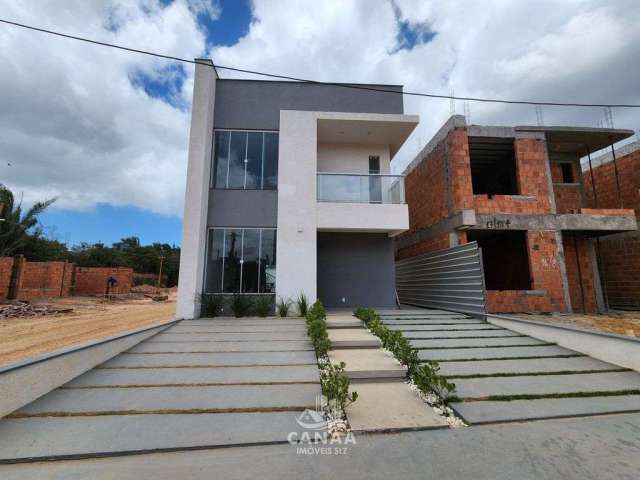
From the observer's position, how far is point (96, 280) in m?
20.0

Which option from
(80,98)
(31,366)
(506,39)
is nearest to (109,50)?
(31,366)

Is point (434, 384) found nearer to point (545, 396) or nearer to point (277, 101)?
point (545, 396)

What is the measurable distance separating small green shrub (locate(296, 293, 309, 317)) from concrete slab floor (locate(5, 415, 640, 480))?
193 inches

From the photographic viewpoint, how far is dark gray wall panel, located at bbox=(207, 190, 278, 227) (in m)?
7.86

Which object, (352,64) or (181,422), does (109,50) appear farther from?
(181,422)

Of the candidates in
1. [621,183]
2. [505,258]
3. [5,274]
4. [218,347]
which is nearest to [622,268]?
[621,183]

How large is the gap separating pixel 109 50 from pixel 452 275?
9.96 metres

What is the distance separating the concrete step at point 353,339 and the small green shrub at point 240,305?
2.72 meters

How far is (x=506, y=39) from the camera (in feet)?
24.6

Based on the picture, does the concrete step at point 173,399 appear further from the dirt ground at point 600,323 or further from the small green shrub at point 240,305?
the dirt ground at point 600,323

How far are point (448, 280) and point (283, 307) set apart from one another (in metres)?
4.84

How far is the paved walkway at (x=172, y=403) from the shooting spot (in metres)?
2.35

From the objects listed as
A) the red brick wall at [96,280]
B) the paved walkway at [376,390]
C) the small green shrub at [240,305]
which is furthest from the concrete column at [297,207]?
the red brick wall at [96,280]

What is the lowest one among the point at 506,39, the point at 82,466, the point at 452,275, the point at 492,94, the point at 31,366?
the point at 82,466
